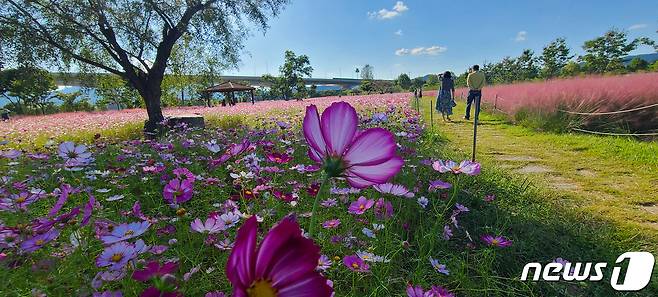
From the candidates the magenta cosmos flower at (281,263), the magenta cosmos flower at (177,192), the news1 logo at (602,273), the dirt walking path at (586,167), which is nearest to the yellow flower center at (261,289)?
the magenta cosmos flower at (281,263)

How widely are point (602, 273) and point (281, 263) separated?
198 centimetres

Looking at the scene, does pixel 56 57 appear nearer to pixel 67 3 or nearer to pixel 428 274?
pixel 67 3

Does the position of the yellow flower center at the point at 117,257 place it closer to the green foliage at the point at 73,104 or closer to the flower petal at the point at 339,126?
the flower petal at the point at 339,126

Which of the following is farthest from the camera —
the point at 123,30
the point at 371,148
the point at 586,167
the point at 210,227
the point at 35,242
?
the point at 123,30

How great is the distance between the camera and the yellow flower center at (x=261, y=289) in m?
0.29

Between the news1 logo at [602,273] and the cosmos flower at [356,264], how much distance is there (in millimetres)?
783

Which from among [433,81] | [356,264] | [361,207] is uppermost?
[433,81]

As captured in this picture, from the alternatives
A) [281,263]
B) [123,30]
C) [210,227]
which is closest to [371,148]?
[281,263]

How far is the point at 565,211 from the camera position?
2.50 meters

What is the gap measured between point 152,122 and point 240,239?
9348 mm

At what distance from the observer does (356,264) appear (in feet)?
3.45

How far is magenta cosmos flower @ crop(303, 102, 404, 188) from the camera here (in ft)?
1.48

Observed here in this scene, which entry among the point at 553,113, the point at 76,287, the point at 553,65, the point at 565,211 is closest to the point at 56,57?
the point at 76,287

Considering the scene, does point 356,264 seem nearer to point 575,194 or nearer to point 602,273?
point 602,273
